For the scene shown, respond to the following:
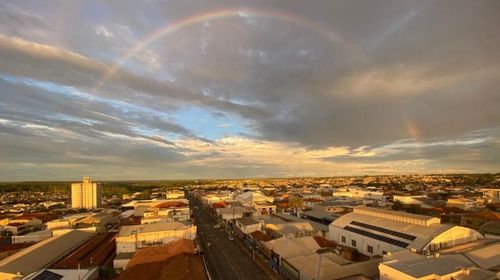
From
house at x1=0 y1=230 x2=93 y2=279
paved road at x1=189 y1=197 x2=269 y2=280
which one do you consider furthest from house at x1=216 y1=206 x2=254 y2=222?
house at x1=0 y1=230 x2=93 y2=279

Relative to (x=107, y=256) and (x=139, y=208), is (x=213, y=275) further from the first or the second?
(x=139, y=208)

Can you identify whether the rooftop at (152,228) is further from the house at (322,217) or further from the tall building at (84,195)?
the tall building at (84,195)

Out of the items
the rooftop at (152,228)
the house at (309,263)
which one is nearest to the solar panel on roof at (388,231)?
the house at (309,263)

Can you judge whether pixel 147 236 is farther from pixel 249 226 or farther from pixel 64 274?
pixel 249 226

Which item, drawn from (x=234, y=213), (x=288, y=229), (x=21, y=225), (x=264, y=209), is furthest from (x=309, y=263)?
(x=21, y=225)

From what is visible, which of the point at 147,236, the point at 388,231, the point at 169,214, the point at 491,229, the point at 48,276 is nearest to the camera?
the point at 48,276

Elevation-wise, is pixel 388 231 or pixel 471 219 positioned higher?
pixel 388 231

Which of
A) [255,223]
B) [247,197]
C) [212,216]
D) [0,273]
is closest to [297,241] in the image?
[255,223]
